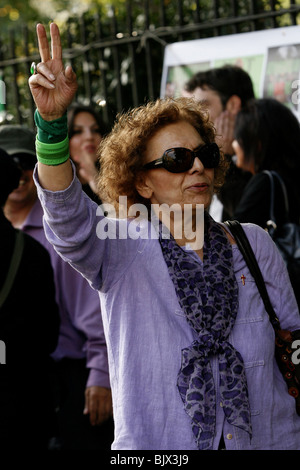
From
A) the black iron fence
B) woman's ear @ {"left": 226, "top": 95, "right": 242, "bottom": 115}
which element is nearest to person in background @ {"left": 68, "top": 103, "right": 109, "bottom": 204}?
the black iron fence

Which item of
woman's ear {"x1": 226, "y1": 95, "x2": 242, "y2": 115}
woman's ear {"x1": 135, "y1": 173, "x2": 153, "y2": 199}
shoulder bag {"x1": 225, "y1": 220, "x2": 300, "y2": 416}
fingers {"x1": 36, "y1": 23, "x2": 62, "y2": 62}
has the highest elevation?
fingers {"x1": 36, "y1": 23, "x2": 62, "y2": 62}

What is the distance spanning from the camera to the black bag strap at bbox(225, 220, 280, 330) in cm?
270

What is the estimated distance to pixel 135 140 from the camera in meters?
2.84

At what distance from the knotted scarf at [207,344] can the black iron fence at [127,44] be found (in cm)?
289

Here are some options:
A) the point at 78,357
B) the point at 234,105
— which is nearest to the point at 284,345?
the point at 78,357

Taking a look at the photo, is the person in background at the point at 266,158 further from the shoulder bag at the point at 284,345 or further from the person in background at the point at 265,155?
the shoulder bag at the point at 284,345

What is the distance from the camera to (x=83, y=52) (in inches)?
238

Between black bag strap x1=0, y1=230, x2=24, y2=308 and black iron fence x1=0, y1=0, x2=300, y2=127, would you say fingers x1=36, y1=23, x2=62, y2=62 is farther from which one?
black iron fence x1=0, y1=0, x2=300, y2=127

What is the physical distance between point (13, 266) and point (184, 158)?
0.97 m

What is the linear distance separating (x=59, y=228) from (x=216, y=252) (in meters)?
0.63

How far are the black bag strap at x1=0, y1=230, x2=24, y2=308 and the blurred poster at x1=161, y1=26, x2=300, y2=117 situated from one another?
1677 millimetres

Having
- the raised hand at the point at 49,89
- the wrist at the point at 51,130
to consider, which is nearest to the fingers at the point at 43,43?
the raised hand at the point at 49,89

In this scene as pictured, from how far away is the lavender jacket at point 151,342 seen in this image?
96.5 inches
